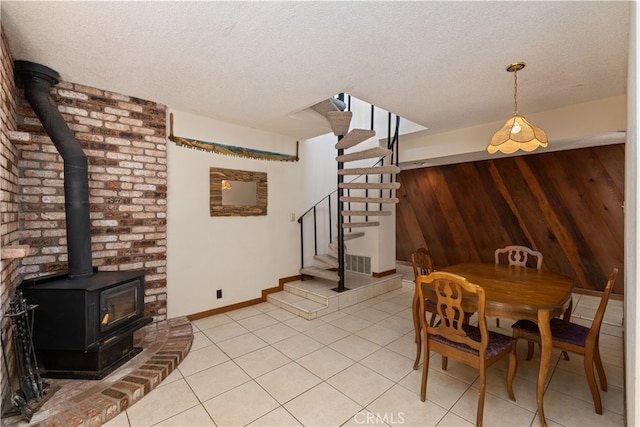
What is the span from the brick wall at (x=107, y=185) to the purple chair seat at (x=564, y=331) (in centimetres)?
359

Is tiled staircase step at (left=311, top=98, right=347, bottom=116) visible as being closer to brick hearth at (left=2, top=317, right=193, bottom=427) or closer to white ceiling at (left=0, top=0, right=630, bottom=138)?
white ceiling at (left=0, top=0, right=630, bottom=138)

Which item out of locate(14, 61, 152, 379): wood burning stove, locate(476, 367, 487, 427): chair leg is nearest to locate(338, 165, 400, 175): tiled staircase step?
locate(476, 367, 487, 427): chair leg

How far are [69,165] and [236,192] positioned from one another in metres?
1.81

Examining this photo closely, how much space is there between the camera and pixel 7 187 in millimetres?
2010

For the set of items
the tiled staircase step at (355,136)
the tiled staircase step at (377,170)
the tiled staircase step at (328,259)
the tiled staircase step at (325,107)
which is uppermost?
the tiled staircase step at (325,107)

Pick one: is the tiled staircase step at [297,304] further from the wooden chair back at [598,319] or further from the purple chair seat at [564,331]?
the wooden chair back at [598,319]

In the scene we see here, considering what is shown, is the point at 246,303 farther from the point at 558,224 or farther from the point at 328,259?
the point at 558,224

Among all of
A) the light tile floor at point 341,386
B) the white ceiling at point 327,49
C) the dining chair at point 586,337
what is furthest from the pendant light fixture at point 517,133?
the light tile floor at point 341,386

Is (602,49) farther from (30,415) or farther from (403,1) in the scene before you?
(30,415)

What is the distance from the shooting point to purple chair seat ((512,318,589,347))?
2011 millimetres

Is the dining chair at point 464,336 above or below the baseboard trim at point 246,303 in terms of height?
above

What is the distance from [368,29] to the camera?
1.85m

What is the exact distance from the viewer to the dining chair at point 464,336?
1792mm

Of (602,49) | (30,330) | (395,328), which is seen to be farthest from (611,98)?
(30,330)
